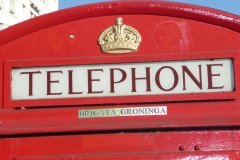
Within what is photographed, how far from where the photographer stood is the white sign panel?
2.77 metres

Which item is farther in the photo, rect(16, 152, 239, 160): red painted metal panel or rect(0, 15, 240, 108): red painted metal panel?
rect(0, 15, 240, 108): red painted metal panel

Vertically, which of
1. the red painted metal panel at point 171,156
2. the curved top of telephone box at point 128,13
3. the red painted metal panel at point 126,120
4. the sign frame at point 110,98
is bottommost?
the red painted metal panel at point 171,156

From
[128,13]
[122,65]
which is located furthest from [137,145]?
[128,13]

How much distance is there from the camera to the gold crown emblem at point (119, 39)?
2.83 metres

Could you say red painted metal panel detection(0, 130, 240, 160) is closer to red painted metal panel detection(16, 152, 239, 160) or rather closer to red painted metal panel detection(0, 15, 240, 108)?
red painted metal panel detection(16, 152, 239, 160)

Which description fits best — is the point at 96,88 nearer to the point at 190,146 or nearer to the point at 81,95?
the point at 81,95

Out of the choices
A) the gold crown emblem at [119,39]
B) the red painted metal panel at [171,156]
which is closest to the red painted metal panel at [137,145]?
the red painted metal panel at [171,156]

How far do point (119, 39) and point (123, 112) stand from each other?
43 centimetres

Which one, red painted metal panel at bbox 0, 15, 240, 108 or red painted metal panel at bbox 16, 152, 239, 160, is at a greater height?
red painted metal panel at bbox 0, 15, 240, 108

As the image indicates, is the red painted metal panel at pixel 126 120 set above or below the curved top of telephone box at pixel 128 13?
below

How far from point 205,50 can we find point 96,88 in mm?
669

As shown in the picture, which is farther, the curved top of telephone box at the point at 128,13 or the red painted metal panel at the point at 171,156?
the curved top of telephone box at the point at 128,13

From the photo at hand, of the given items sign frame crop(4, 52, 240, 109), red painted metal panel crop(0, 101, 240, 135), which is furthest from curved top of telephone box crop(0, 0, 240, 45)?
red painted metal panel crop(0, 101, 240, 135)

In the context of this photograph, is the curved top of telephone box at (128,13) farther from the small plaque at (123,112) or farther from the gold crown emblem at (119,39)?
the small plaque at (123,112)
